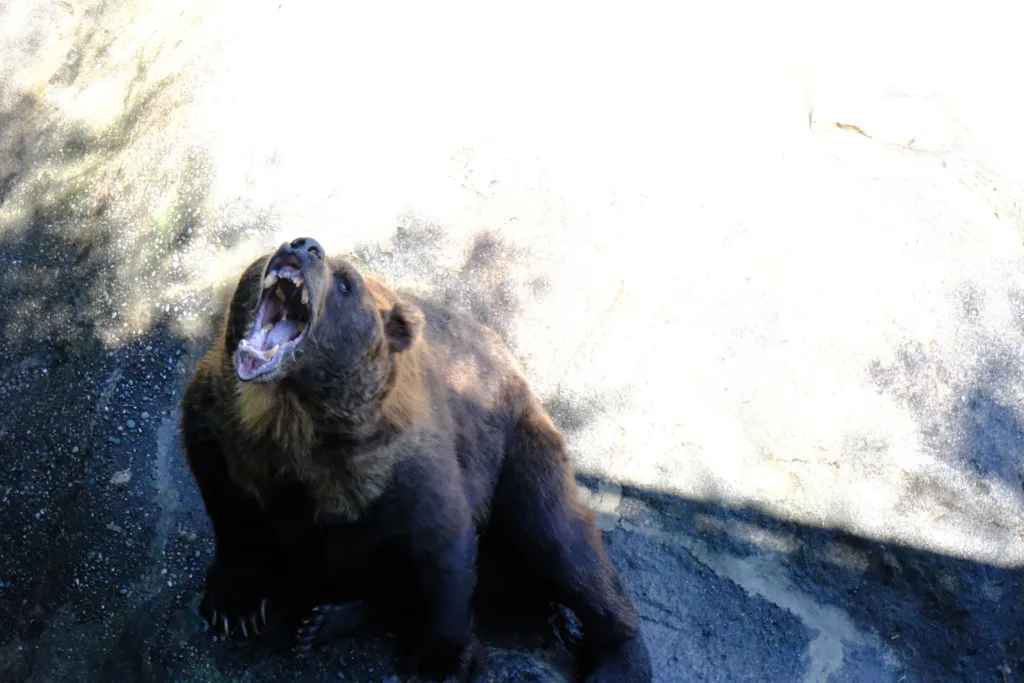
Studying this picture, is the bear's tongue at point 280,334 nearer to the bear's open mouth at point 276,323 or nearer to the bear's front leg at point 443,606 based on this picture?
the bear's open mouth at point 276,323

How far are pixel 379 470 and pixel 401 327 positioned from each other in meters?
0.72

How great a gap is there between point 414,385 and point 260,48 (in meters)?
3.79

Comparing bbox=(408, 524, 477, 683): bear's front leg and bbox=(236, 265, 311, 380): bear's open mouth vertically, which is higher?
bbox=(236, 265, 311, 380): bear's open mouth

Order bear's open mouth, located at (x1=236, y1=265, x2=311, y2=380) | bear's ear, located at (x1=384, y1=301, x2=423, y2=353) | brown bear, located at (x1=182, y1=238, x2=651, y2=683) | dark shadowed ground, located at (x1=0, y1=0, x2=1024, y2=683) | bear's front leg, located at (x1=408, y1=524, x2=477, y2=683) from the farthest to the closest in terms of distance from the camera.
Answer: dark shadowed ground, located at (x1=0, y1=0, x2=1024, y2=683)
bear's front leg, located at (x1=408, y1=524, x2=477, y2=683)
bear's ear, located at (x1=384, y1=301, x2=423, y2=353)
brown bear, located at (x1=182, y1=238, x2=651, y2=683)
bear's open mouth, located at (x1=236, y1=265, x2=311, y2=380)

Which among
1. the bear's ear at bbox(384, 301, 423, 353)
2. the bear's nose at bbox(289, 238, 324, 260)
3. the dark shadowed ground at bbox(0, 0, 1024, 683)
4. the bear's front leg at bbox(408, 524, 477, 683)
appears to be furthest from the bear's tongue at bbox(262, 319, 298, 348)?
the dark shadowed ground at bbox(0, 0, 1024, 683)

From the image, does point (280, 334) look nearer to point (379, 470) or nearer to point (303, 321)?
point (303, 321)

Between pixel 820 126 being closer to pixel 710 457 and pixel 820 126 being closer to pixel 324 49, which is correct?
pixel 710 457

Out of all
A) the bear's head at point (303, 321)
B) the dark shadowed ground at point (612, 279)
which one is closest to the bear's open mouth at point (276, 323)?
the bear's head at point (303, 321)

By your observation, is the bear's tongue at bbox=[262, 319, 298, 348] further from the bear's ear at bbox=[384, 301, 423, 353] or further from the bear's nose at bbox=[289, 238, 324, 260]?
the bear's ear at bbox=[384, 301, 423, 353]

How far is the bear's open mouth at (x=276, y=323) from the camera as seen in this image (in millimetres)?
4230

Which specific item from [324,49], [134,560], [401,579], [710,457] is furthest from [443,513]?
[324,49]

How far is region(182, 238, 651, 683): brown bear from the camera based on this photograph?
4625 mm

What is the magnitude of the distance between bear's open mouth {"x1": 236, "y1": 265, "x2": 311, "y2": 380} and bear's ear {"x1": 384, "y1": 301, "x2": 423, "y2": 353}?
1.88 ft

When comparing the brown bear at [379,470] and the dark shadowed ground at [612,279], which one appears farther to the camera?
the dark shadowed ground at [612,279]
